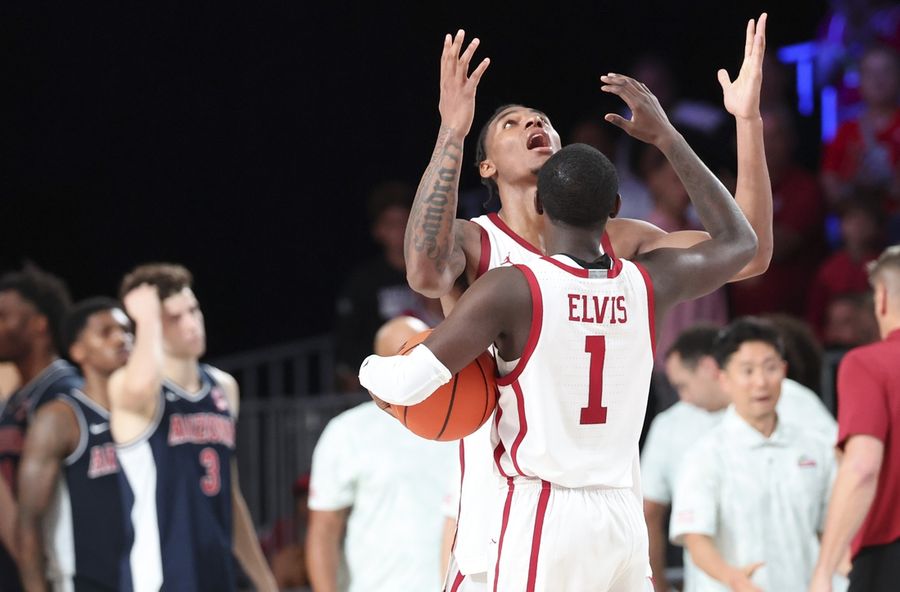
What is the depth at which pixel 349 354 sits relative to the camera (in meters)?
8.88

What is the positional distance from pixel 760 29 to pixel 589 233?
97 cm

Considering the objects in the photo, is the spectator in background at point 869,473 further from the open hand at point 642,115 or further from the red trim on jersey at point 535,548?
the red trim on jersey at point 535,548

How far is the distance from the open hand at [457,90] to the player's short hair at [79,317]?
11.1 feet

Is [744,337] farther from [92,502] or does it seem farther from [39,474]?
[39,474]

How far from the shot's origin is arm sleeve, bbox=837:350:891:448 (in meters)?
5.11

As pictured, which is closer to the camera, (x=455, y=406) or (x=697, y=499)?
(x=455, y=406)

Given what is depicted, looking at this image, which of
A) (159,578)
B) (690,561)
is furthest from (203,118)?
(690,561)

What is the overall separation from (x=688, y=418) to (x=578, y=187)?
3.03m

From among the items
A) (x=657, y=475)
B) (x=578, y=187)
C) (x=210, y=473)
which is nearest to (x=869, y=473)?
(x=657, y=475)

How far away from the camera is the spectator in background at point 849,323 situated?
748 cm

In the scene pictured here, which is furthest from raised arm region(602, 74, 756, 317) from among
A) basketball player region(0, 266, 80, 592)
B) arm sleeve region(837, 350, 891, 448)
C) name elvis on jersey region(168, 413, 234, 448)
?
basketball player region(0, 266, 80, 592)

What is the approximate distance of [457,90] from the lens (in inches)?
141

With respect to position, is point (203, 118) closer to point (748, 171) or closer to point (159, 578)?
point (159, 578)

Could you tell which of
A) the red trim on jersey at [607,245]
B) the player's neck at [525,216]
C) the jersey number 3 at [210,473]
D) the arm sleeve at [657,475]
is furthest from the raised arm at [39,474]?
the red trim on jersey at [607,245]
